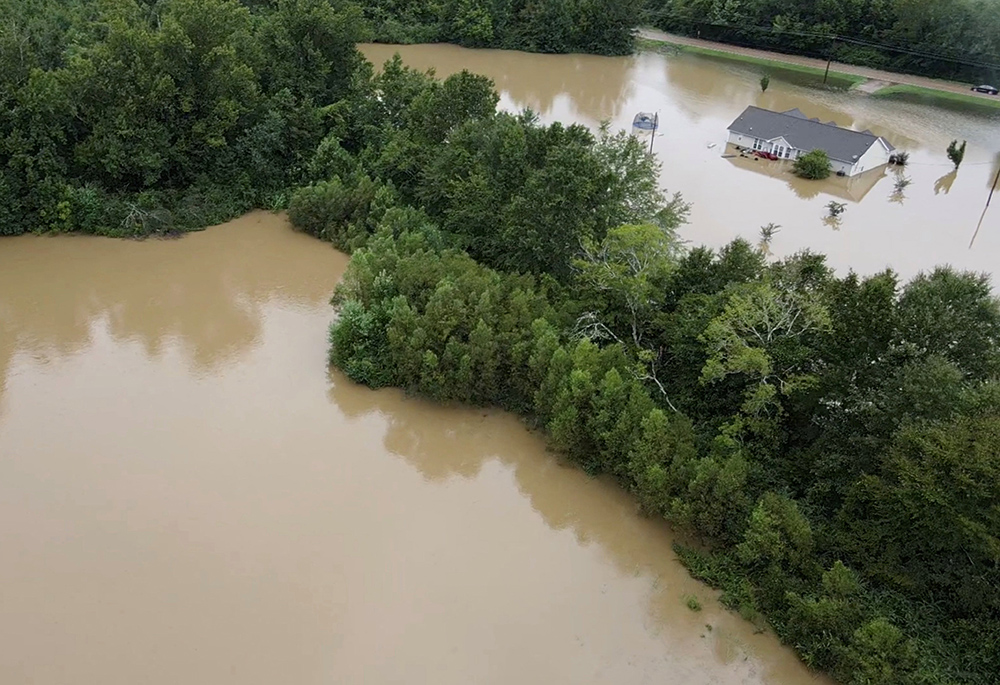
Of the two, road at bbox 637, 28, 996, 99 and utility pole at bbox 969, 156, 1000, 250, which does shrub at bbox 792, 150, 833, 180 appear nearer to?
utility pole at bbox 969, 156, 1000, 250

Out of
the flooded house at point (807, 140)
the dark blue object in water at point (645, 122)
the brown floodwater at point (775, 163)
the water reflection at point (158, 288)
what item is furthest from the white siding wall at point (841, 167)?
the water reflection at point (158, 288)

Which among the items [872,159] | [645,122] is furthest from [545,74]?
[872,159]

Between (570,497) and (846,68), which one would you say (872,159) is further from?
(570,497)

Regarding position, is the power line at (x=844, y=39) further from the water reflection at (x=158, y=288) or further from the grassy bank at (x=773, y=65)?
the water reflection at (x=158, y=288)

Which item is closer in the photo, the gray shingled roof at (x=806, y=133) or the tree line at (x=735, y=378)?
the tree line at (x=735, y=378)

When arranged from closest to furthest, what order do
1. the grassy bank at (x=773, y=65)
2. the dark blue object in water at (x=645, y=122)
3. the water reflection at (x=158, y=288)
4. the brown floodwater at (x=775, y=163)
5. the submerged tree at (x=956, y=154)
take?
the water reflection at (x=158, y=288) < the brown floodwater at (x=775, y=163) < the submerged tree at (x=956, y=154) < the dark blue object in water at (x=645, y=122) < the grassy bank at (x=773, y=65)

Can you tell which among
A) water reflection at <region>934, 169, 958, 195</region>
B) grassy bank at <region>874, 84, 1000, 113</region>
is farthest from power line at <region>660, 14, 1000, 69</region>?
water reflection at <region>934, 169, 958, 195</region>
